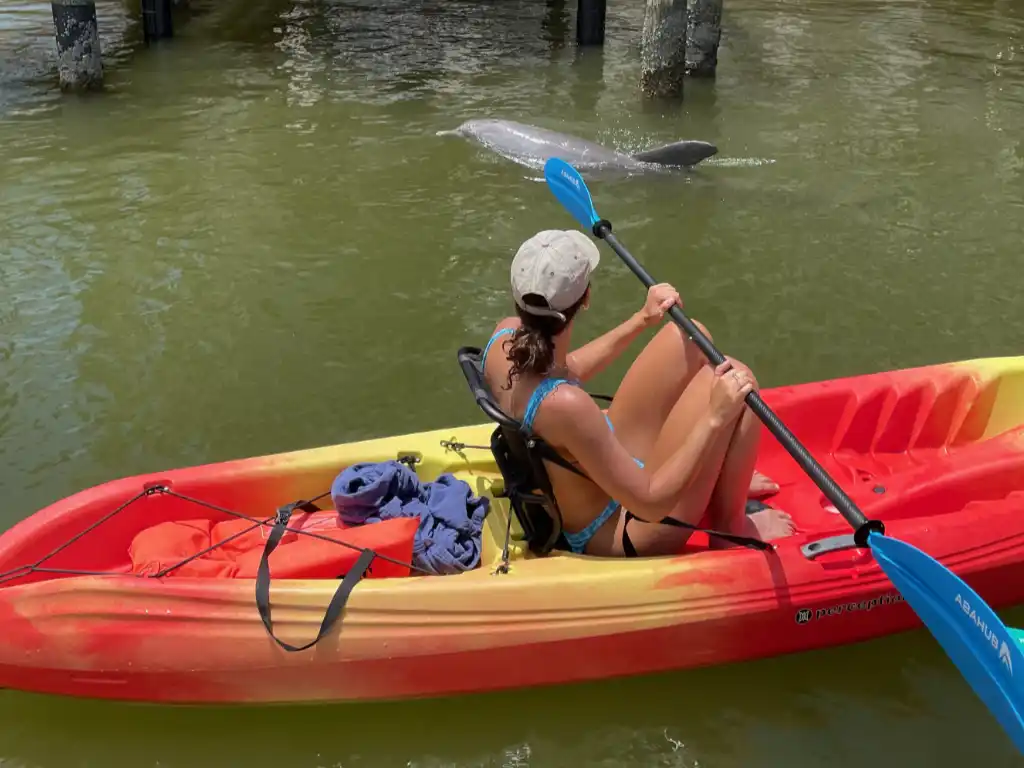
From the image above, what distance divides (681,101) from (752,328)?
4.74 metres

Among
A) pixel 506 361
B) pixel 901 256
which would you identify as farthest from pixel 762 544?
pixel 901 256

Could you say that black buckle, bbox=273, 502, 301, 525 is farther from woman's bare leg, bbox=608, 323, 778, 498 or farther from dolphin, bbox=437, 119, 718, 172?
dolphin, bbox=437, 119, 718, 172

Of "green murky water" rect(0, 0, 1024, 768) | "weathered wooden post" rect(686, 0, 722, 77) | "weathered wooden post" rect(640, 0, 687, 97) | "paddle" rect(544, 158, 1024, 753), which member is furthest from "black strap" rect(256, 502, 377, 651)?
"weathered wooden post" rect(686, 0, 722, 77)

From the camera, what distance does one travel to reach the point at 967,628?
2424 mm

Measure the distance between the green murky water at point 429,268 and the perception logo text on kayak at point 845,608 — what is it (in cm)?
28

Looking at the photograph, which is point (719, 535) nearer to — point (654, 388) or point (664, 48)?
point (654, 388)

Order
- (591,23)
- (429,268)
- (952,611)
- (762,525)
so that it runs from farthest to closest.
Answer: (591,23) < (429,268) < (762,525) < (952,611)

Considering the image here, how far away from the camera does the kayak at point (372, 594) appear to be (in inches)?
113

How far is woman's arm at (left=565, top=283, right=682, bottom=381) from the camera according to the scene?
10.5 ft

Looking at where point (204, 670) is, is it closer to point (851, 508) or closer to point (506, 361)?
point (506, 361)

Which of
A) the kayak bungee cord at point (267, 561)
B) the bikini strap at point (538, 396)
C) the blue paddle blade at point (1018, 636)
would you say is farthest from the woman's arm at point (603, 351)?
the blue paddle blade at point (1018, 636)

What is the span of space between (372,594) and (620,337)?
118cm

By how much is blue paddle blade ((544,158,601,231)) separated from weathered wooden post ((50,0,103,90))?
639 cm

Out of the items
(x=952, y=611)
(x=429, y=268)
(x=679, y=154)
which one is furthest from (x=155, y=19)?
(x=952, y=611)
